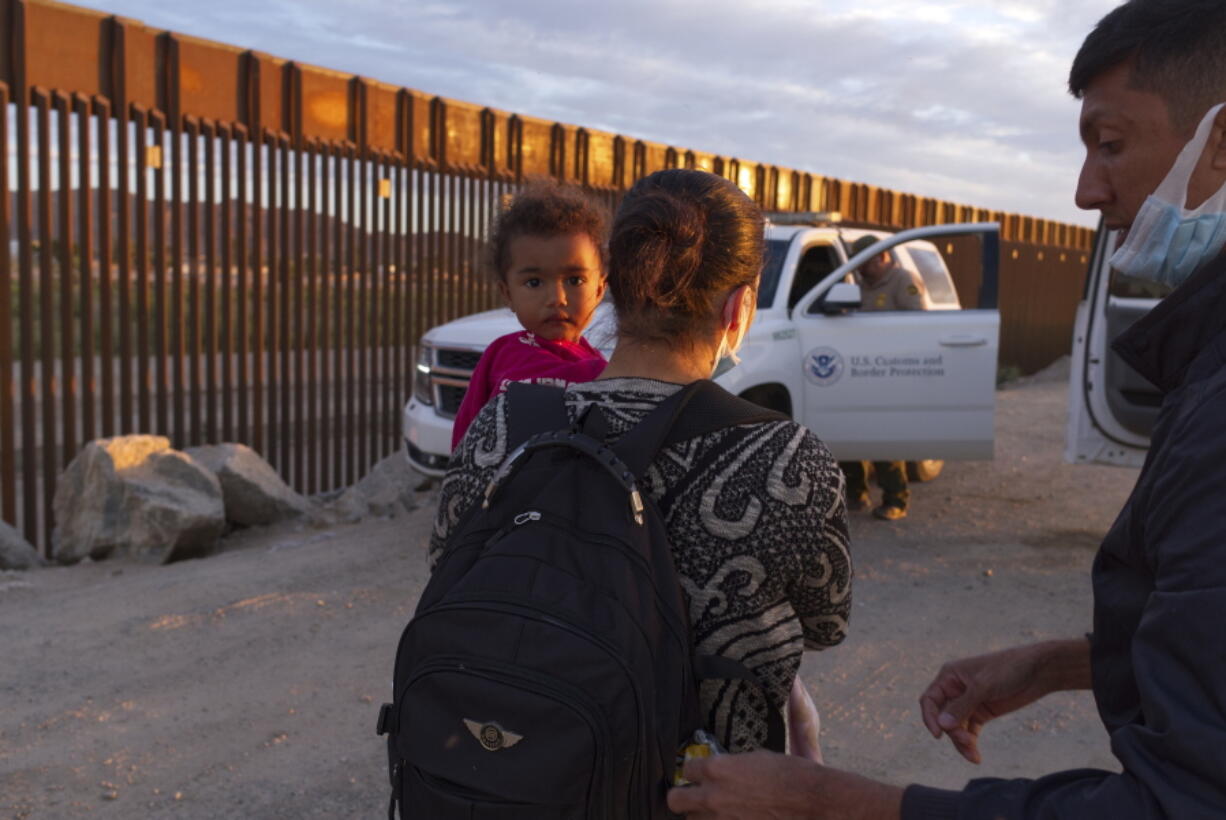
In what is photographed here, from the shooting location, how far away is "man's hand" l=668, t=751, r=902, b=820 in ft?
4.58

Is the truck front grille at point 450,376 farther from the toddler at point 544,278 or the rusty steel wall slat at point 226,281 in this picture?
the toddler at point 544,278

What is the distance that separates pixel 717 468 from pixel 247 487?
726 cm

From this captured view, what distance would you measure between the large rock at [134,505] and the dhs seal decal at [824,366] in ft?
13.8

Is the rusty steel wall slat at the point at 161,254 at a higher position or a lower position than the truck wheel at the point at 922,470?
higher

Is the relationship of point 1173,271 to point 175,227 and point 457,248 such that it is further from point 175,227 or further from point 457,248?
point 457,248

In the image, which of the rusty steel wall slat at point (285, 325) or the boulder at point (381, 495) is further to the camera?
the rusty steel wall slat at point (285, 325)

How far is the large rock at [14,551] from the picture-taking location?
7.27 meters

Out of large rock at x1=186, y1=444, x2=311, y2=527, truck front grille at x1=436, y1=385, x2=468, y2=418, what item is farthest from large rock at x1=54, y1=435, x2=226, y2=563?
truck front grille at x1=436, y1=385, x2=468, y2=418

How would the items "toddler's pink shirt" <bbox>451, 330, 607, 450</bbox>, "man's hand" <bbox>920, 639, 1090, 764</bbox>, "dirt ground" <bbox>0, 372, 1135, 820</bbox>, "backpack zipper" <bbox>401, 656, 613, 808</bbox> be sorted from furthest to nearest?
"dirt ground" <bbox>0, 372, 1135, 820</bbox> < "toddler's pink shirt" <bbox>451, 330, 607, 450</bbox> < "man's hand" <bbox>920, 639, 1090, 764</bbox> < "backpack zipper" <bbox>401, 656, 613, 808</bbox>

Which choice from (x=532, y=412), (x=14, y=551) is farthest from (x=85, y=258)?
(x=532, y=412)

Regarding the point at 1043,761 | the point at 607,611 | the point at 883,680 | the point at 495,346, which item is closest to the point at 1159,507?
the point at 607,611

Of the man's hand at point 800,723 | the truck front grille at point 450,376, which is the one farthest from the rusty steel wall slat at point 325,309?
the man's hand at point 800,723

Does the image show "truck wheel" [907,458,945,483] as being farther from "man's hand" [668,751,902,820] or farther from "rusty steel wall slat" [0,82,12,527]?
"man's hand" [668,751,902,820]

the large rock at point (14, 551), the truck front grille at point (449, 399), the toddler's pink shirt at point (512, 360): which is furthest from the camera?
the truck front grille at point (449, 399)
